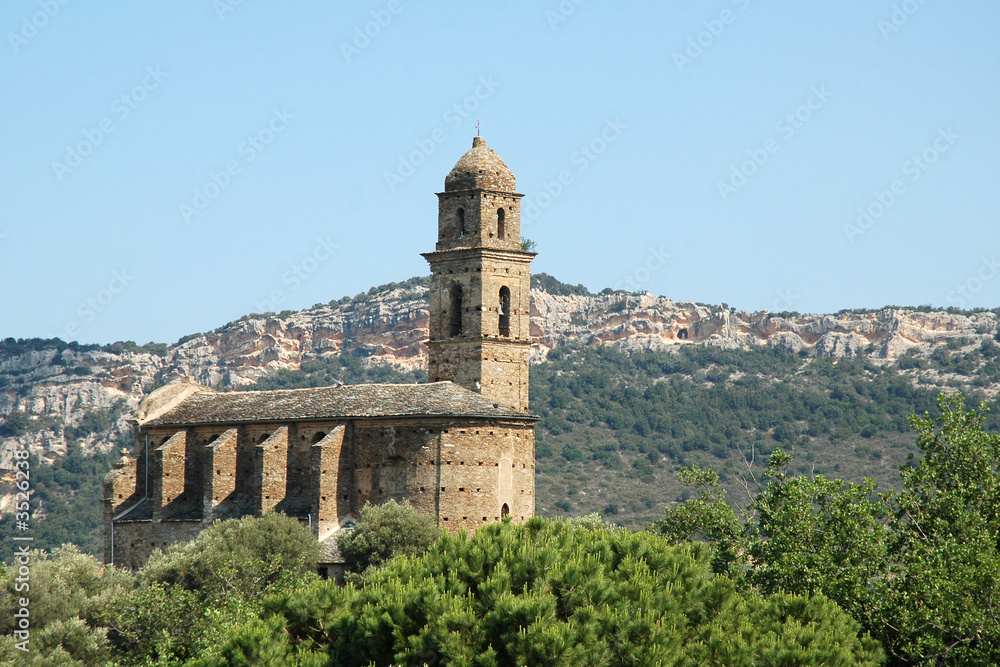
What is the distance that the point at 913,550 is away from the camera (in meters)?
33.1

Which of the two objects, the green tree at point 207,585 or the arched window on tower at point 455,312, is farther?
the arched window on tower at point 455,312

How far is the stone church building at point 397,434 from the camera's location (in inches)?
1766

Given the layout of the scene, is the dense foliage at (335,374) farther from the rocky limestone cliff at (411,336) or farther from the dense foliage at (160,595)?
the dense foliage at (160,595)

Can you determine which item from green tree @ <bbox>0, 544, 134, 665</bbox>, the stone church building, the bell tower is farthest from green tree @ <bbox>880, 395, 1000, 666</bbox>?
green tree @ <bbox>0, 544, 134, 665</bbox>

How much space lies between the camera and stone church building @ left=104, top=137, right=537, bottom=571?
44844 mm

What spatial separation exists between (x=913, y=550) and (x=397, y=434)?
58.3 feet

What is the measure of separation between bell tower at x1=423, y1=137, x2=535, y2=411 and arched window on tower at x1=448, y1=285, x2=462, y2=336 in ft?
0.11

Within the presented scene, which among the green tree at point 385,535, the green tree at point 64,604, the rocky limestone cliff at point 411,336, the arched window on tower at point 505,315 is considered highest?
the rocky limestone cliff at point 411,336

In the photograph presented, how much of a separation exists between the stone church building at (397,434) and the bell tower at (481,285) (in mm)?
47

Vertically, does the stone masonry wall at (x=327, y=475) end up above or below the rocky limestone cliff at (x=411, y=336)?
below

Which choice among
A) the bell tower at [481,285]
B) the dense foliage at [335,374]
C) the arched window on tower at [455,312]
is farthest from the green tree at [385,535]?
the dense foliage at [335,374]

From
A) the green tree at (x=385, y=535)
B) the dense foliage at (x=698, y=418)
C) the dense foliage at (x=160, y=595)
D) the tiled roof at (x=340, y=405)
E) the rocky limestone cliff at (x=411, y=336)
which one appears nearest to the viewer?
the dense foliage at (x=160, y=595)

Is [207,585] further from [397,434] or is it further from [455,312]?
[455,312]

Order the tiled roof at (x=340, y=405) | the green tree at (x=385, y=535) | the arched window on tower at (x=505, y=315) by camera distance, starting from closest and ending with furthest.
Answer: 1. the green tree at (x=385, y=535)
2. the tiled roof at (x=340, y=405)
3. the arched window on tower at (x=505, y=315)
